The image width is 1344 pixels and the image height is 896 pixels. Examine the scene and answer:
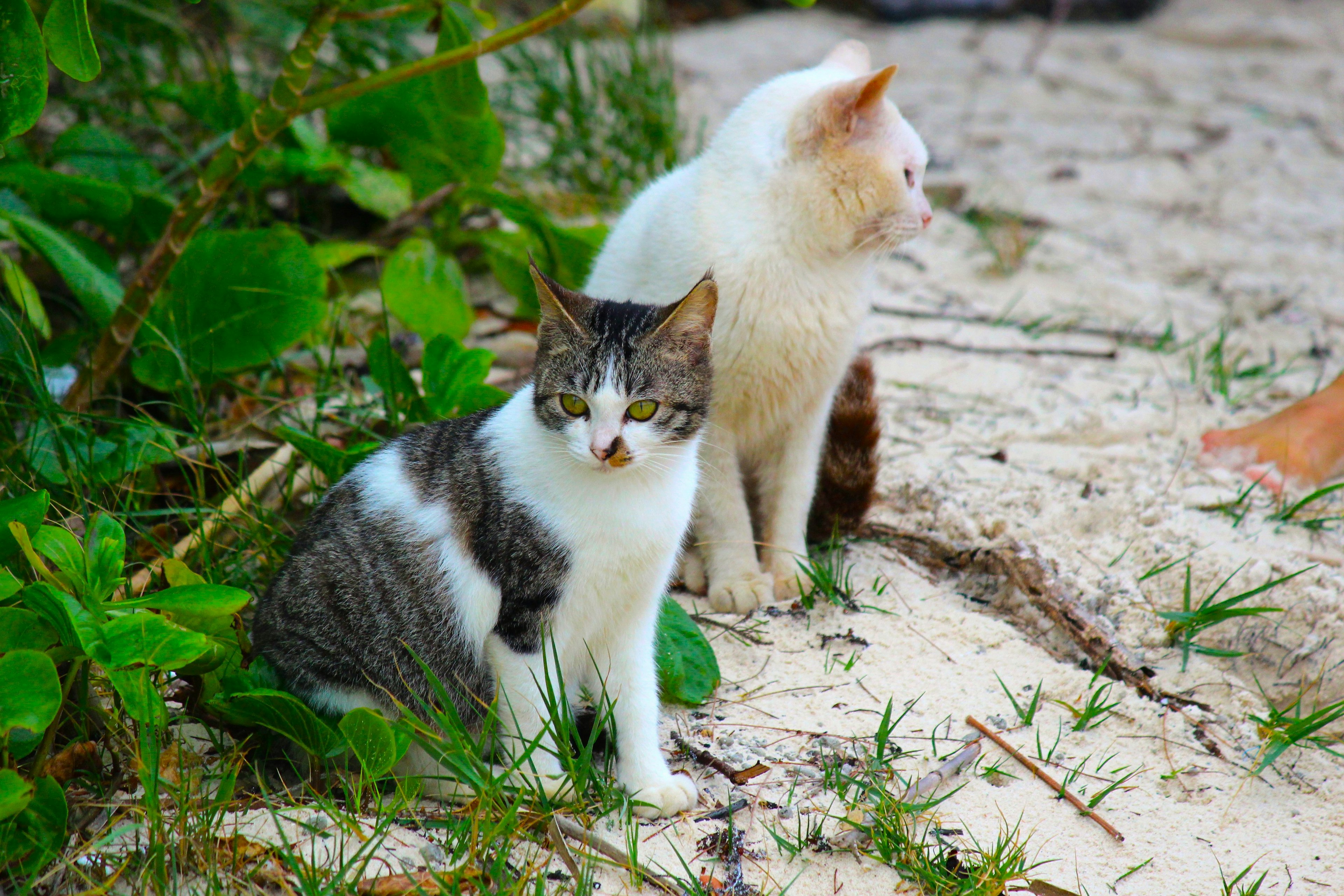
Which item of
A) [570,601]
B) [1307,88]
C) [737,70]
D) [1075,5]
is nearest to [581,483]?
[570,601]

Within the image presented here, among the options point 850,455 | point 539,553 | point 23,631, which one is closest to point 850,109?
point 850,455

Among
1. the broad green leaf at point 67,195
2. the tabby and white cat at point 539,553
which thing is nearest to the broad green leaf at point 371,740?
the tabby and white cat at point 539,553

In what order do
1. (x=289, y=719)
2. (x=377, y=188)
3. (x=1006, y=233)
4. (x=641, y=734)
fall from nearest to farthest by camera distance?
1. (x=289, y=719)
2. (x=641, y=734)
3. (x=377, y=188)
4. (x=1006, y=233)

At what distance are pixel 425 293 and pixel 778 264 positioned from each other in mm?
1154

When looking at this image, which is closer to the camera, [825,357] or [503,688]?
[503,688]

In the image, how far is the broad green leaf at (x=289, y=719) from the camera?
177 centimetres

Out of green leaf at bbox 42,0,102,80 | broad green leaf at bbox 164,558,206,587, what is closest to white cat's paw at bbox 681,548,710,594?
broad green leaf at bbox 164,558,206,587

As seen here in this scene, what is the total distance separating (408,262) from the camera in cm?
308

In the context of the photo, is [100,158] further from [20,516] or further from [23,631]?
[23,631]

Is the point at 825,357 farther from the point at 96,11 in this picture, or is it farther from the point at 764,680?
the point at 96,11

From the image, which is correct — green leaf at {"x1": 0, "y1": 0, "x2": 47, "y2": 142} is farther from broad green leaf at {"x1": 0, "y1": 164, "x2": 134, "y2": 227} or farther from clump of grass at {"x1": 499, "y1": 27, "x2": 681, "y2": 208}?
clump of grass at {"x1": 499, "y1": 27, "x2": 681, "y2": 208}

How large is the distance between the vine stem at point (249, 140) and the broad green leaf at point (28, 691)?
106 centimetres

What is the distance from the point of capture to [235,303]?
8.47ft

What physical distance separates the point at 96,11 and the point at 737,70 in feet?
12.7
